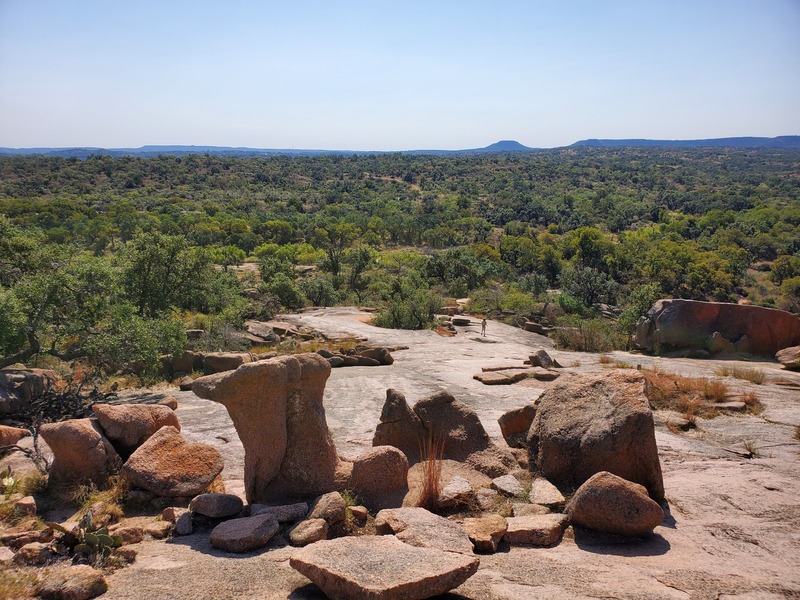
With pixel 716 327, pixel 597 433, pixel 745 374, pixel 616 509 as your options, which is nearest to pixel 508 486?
pixel 597 433

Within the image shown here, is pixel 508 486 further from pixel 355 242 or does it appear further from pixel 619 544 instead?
pixel 355 242

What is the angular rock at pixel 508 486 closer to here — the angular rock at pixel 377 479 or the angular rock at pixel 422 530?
the angular rock at pixel 377 479

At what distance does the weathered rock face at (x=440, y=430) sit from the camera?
787 cm

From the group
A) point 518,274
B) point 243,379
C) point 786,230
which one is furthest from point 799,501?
point 786,230

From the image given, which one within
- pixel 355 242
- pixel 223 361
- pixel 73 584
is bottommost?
pixel 355 242

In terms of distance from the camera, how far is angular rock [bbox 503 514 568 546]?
5.60 meters

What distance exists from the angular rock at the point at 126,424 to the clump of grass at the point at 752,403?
9.17 m

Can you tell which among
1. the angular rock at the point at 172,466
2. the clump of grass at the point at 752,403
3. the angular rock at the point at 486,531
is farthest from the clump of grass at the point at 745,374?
the angular rock at the point at 172,466

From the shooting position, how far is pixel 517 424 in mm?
8938

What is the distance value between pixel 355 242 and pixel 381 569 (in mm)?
47545

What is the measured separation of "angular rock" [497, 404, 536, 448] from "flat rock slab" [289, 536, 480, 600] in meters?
4.34

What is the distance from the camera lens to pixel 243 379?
6.39 metres

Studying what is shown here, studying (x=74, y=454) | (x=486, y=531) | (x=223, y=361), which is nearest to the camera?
(x=486, y=531)

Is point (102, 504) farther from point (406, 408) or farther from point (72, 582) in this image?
point (406, 408)
